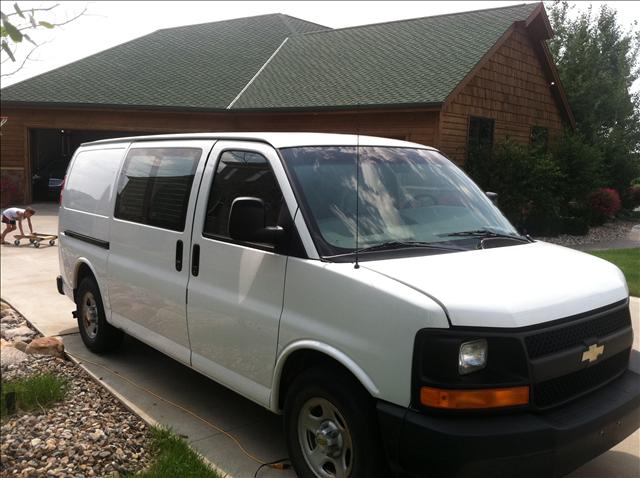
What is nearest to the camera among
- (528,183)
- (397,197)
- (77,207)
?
(397,197)

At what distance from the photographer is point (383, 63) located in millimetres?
17969

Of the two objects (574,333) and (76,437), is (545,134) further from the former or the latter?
(76,437)

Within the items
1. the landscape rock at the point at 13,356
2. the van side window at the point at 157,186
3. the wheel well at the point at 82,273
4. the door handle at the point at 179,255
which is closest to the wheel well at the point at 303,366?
the door handle at the point at 179,255

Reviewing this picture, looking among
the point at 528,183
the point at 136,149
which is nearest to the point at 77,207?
the point at 136,149

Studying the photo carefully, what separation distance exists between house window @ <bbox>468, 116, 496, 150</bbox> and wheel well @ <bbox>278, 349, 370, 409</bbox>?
13.9 meters

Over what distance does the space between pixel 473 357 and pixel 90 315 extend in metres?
4.34

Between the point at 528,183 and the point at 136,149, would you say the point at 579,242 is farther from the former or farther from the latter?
the point at 136,149

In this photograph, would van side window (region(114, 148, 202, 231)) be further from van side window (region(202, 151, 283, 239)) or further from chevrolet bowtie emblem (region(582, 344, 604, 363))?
chevrolet bowtie emblem (region(582, 344, 604, 363))

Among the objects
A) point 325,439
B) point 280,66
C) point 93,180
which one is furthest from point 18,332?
point 280,66

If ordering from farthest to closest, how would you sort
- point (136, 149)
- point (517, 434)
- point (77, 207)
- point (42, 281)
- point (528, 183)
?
point (528, 183)
point (42, 281)
point (77, 207)
point (136, 149)
point (517, 434)

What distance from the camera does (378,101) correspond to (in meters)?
15.8

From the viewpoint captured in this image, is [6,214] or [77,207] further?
[6,214]

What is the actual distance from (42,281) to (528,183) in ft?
37.7

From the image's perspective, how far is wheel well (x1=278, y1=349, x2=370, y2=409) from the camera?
10.3 ft
